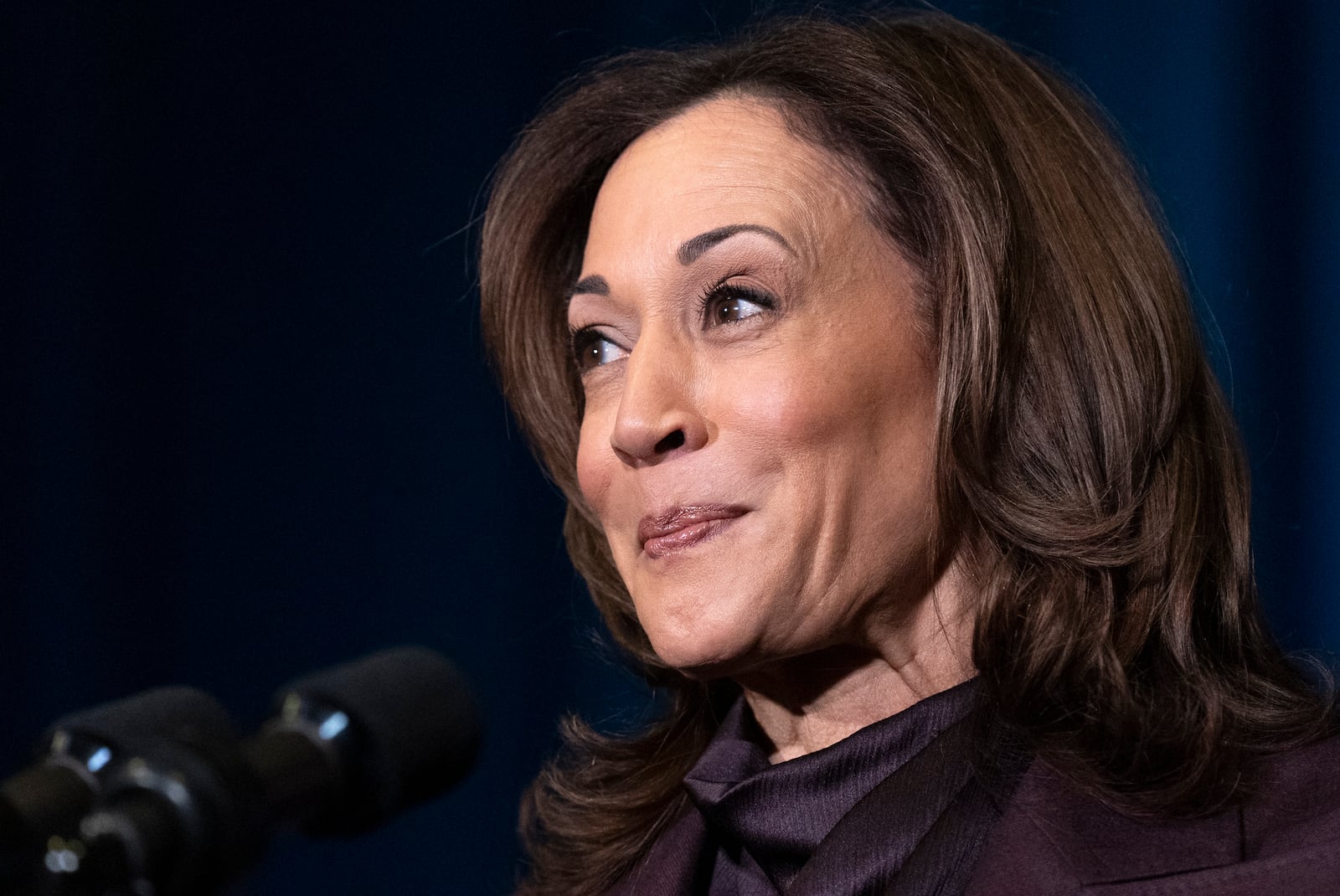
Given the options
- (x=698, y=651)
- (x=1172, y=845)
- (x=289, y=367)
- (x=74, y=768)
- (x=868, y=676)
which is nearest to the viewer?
(x=74, y=768)

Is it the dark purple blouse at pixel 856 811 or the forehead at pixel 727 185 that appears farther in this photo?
the forehead at pixel 727 185

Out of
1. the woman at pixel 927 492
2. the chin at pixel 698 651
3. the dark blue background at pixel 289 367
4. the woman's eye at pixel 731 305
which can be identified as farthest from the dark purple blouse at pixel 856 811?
the dark blue background at pixel 289 367

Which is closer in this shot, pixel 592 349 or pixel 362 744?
pixel 362 744

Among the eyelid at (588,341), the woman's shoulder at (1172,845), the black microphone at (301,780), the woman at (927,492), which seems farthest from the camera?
the eyelid at (588,341)

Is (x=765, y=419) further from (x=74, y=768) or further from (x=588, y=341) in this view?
(x=74, y=768)

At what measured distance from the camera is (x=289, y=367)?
251cm

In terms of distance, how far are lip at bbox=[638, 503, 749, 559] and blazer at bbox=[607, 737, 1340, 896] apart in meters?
0.26

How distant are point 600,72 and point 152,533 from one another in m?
1.21

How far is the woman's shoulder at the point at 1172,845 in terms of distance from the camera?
3.58 ft

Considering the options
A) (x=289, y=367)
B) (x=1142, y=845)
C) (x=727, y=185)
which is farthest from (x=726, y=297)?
(x=289, y=367)

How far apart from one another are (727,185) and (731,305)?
0.12 metres

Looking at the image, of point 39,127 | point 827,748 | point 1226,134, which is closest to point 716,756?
point 827,748

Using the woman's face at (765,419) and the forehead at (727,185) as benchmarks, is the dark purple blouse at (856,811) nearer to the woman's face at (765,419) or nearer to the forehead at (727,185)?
the woman's face at (765,419)

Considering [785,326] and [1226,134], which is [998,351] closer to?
[785,326]
